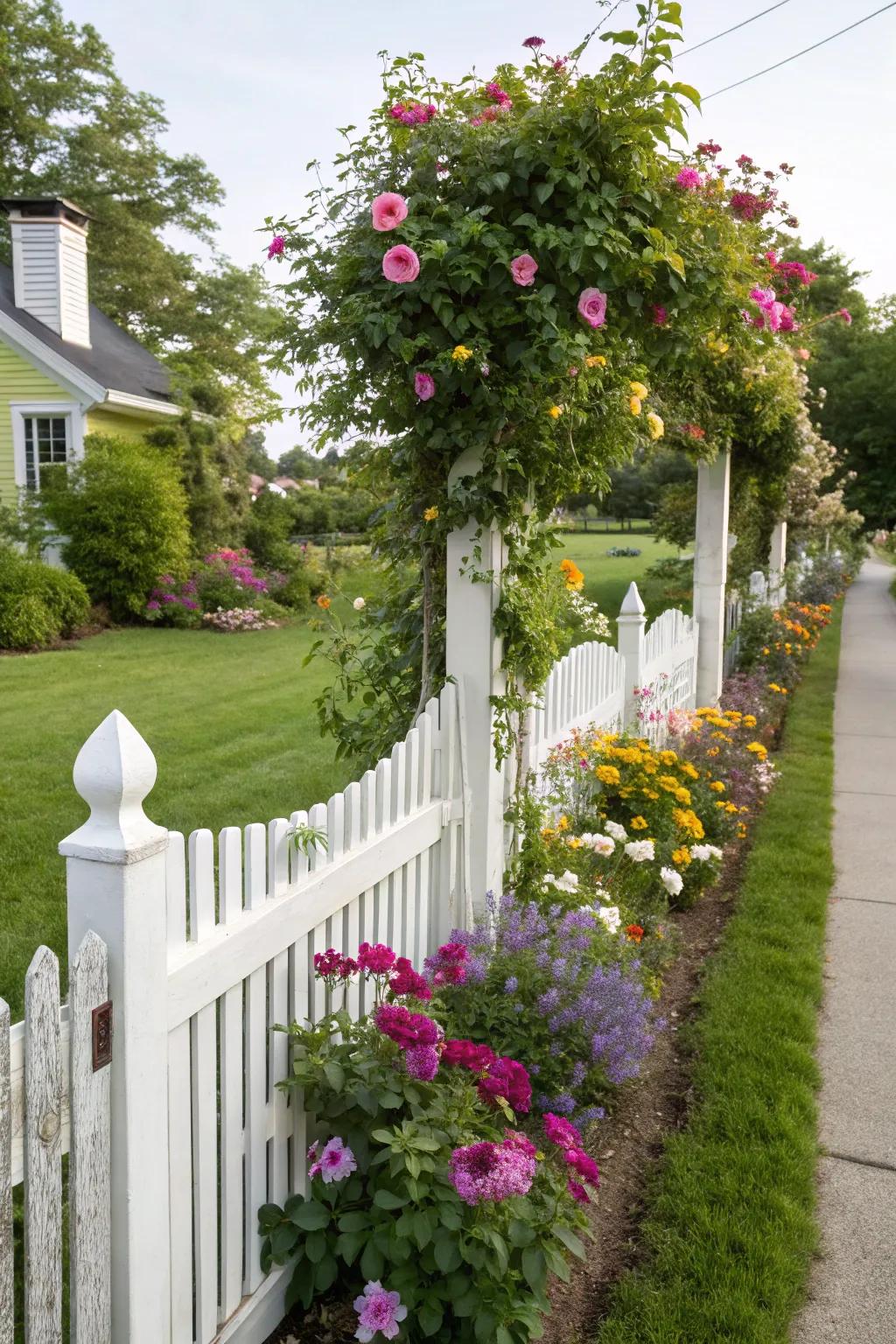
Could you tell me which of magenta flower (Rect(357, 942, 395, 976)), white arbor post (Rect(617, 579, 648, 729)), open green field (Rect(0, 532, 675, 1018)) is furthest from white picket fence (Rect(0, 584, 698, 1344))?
white arbor post (Rect(617, 579, 648, 729))

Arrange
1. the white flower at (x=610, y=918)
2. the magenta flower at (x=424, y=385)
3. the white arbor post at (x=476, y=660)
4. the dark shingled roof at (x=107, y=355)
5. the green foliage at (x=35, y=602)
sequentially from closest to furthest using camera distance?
1. the magenta flower at (x=424, y=385)
2. the white arbor post at (x=476, y=660)
3. the white flower at (x=610, y=918)
4. the green foliage at (x=35, y=602)
5. the dark shingled roof at (x=107, y=355)

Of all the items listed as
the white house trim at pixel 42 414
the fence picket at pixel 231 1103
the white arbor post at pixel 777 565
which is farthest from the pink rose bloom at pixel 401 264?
the white house trim at pixel 42 414

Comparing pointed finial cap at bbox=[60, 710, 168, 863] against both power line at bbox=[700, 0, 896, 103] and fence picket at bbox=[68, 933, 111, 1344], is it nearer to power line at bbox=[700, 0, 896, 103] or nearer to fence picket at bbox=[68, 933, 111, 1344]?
fence picket at bbox=[68, 933, 111, 1344]

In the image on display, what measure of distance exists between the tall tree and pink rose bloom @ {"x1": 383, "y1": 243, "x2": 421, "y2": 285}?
71.8 ft

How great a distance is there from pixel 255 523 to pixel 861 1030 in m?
14.6

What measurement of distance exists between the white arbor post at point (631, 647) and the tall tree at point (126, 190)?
19.9 m

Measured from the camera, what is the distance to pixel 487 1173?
200 cm

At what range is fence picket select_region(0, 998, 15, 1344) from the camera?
145cm

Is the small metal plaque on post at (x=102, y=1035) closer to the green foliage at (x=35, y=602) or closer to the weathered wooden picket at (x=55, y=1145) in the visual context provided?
the weathered wooden picket at (x=55, y=1145)

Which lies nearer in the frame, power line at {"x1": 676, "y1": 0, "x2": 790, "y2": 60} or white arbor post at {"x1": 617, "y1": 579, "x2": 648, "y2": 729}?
white arbor post at {"x1": 617, "y1": 579, "x2": 648, "y2": 729}

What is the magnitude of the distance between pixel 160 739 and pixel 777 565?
8.41m

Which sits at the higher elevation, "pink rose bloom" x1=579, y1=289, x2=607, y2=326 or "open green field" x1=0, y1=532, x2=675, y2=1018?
"pink rose bloom" x1=579, y1=289, x2=607, y2=326

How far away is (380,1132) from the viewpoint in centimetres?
205

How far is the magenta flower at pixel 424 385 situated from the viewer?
291cm
